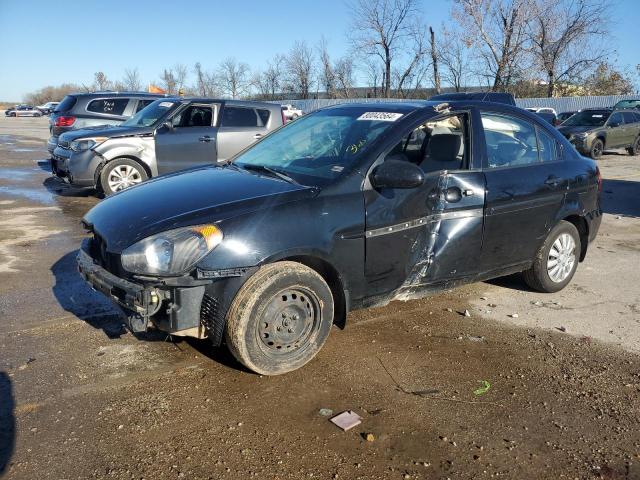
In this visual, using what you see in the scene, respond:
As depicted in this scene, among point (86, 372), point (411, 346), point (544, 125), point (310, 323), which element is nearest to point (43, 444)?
point (86, 372)

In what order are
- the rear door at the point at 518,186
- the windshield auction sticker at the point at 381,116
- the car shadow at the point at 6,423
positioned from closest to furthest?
the car shadow at the point at 6,423, the windshield auction sticker at the point at 381,116, the rear door at the point at 518,186

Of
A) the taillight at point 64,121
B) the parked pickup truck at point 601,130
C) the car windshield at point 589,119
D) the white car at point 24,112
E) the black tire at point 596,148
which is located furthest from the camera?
the white car at point 24,112

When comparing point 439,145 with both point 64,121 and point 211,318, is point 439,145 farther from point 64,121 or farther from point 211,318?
point 64,121

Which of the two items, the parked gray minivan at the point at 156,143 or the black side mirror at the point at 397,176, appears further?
the parked gray minivan at the point at 156,143

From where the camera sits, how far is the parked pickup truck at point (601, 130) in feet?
57.6

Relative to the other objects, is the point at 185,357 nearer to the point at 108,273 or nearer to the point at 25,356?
the point at 108,273

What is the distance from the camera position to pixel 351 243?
3.54 meters

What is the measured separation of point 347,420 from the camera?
302cm

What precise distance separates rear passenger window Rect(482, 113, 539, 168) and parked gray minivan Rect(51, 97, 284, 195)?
5.46 m

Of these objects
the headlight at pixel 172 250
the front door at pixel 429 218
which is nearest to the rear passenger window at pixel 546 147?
the front door at pixel 429 218

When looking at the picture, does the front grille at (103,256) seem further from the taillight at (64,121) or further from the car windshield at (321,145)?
the taillight at (64,121)

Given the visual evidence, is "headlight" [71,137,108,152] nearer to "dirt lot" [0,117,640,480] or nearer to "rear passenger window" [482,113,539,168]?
"dirt lot" [0,117,640,480]

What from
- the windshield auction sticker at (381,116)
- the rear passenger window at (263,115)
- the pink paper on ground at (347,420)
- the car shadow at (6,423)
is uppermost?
the rear passenger window at (263,115)

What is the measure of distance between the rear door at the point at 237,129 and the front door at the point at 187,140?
159 mm
